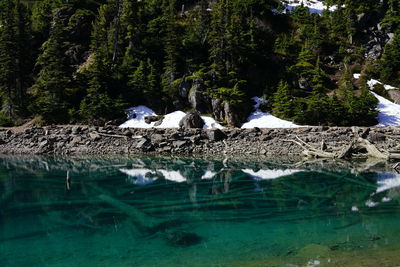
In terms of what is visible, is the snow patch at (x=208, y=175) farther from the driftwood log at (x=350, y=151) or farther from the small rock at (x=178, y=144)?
the driftwood log at (x=350, y=151)

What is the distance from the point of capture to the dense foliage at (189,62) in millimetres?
34125

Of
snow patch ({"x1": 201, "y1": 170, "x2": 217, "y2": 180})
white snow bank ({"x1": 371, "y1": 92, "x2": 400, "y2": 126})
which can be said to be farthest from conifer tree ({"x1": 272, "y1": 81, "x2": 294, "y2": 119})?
snow patch ({"x1": 201, "y1": 170, "x2": 217, "y2": 180})

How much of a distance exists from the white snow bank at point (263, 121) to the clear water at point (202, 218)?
1374cm

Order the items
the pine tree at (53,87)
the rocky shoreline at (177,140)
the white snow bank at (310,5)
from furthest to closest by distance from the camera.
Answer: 1. the white snow bank at (310,5)
2. the pine tree at (53,87)
3. the rocky shoreline at (177,140)

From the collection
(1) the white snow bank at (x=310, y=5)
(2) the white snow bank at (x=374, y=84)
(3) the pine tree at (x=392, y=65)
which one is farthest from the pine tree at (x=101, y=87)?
(1) the white snow bank at (x=310, y=5)

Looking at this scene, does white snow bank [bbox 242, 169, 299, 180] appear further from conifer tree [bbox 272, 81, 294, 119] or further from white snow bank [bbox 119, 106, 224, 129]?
conifer tree [bbox 272, 81, 294, 119]

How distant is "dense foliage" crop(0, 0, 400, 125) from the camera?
34125mm

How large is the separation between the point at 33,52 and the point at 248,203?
48.2 metres

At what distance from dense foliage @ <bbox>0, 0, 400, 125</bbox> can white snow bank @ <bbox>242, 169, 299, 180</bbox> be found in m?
15.3

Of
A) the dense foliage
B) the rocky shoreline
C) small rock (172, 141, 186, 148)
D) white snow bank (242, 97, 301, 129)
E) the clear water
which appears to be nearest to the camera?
the clear water

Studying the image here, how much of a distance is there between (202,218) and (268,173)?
9170 millimetres

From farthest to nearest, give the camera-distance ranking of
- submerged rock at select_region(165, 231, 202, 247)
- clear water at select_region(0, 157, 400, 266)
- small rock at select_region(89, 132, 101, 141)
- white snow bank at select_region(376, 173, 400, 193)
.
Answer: small rock at select_region(89, 132, 101, 141) < white snow bank at select_region(376, 173, 400, 193) < submerged rock at select_region(165, 231, 202, 247) < clear water at select_region(0, 157, 400, 266)

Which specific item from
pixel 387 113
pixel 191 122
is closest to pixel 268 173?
pixel 191 122

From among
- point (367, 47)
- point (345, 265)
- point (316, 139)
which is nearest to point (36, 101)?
point (316, 139)
